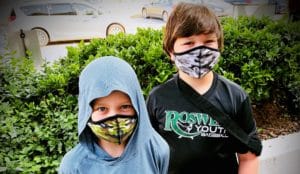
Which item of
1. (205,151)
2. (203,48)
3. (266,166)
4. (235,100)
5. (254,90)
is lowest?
(266,166)

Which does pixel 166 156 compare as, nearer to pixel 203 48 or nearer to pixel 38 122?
pixel 203 48

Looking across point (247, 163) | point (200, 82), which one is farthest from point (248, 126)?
point (200, 82)

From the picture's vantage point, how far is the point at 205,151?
192cm

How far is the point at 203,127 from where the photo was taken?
1924mm

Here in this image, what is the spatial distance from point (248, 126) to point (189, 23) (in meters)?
0.58

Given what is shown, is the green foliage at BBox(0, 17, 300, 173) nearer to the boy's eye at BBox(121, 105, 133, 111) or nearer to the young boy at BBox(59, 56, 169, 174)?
the young boy at BBox(59, 56, 169, 174)

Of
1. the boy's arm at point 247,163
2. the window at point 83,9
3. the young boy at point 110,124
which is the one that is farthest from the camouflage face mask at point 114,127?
the window at point 83,9

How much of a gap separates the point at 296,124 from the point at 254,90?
0.96 meters

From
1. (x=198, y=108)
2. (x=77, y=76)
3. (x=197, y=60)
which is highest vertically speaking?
(x=197, y=60)

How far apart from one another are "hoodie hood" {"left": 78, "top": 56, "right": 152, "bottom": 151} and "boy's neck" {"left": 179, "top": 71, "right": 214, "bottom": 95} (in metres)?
0.37

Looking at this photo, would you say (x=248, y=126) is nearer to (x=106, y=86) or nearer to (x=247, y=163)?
(x=247, y=163)

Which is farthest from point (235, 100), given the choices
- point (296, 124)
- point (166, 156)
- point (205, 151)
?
point (296, 124)

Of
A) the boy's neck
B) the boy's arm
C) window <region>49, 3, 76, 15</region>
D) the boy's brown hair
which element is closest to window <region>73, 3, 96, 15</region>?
window <region>49, 3, 76, 15</region>

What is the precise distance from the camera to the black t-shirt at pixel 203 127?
75.6 inches
